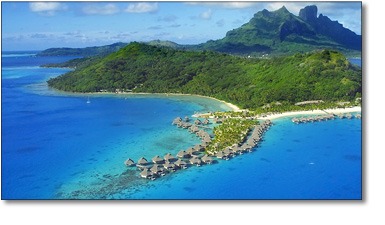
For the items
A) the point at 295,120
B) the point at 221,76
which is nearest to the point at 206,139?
the point at 295,120

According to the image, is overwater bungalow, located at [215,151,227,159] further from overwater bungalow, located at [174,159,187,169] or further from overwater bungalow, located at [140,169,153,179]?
overwater bungalow, located at [140,169,153,179]

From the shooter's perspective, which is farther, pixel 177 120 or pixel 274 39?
pixel 274 39

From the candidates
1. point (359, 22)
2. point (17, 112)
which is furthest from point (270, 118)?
point (17, 112)

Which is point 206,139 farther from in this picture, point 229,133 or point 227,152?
point 227,152

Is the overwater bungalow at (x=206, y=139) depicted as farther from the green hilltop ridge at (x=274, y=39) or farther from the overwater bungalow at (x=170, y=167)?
the green hilltop ridge at (x=274, y=39)

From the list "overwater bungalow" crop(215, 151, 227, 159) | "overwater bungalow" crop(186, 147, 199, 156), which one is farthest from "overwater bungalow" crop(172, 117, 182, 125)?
"overwater bungalow" crop(215, 151, 227, 159)

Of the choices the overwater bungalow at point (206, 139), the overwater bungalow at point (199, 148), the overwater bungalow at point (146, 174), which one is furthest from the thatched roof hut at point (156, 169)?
the overwater bungalow at point (206, 139)

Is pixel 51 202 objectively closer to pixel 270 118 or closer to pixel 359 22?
pixel 359 22
